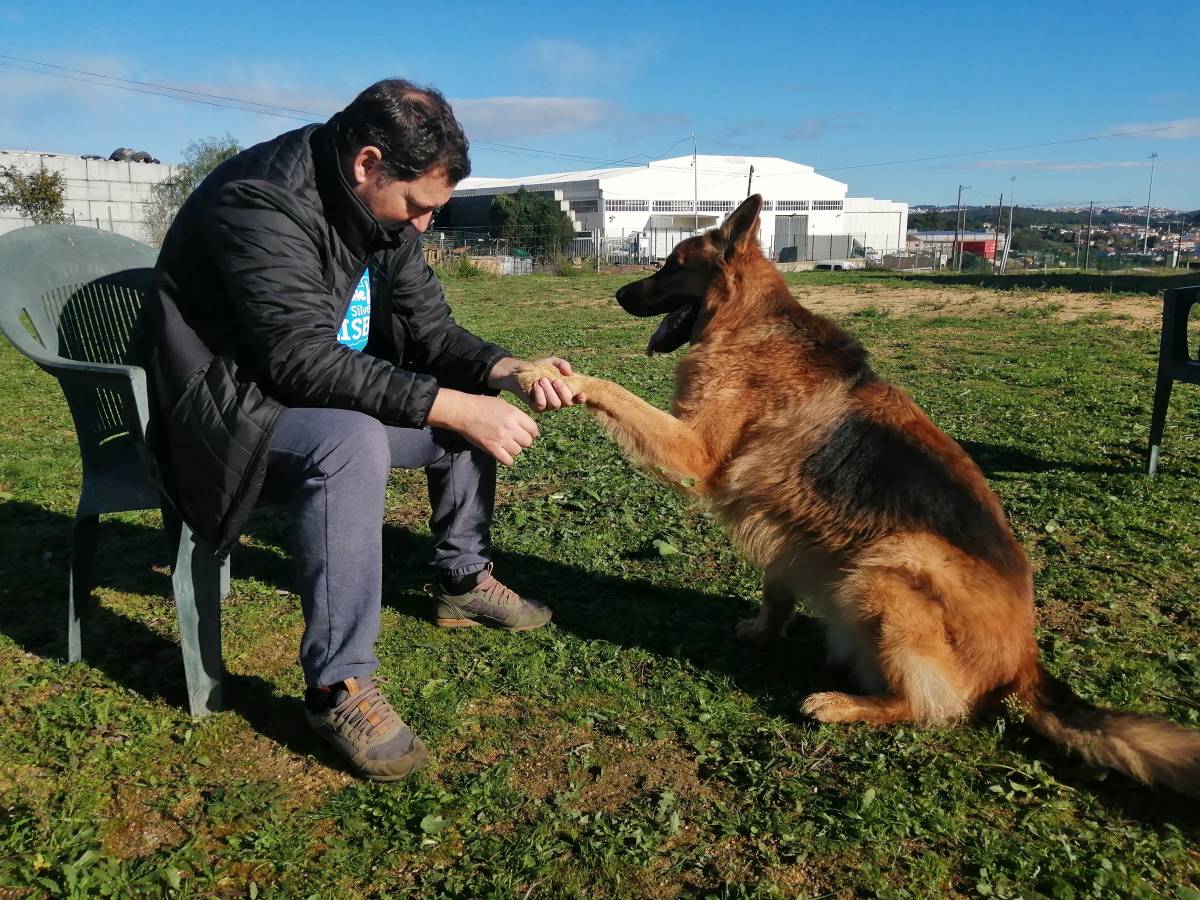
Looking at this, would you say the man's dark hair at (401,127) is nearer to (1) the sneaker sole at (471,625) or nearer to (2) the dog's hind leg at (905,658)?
(1) the sneaker sole at (471,625)

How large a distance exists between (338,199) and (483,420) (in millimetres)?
998

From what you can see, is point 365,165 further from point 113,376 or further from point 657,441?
point 657,441

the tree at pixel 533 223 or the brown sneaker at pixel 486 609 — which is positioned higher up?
the tree at pixel 533 223

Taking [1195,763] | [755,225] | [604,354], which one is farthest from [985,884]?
[604,354]

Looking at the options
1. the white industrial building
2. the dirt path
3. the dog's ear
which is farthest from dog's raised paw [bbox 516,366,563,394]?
the white industrial building

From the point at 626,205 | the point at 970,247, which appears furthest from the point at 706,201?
the point at 970,247

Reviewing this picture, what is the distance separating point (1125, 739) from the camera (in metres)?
2.79

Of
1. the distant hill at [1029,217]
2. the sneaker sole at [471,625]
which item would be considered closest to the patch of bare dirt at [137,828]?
the sneaker sole at [471,625]

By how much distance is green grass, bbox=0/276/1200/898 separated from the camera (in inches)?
96.4

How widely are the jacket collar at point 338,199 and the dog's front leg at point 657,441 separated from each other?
94 cm

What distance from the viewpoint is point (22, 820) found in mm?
2488

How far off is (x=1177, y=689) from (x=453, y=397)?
3243 mm

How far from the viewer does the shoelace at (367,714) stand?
2840mm

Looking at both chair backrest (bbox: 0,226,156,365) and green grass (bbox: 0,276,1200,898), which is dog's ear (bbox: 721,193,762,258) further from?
chair backrest (bbox: 0,226,156,365)
